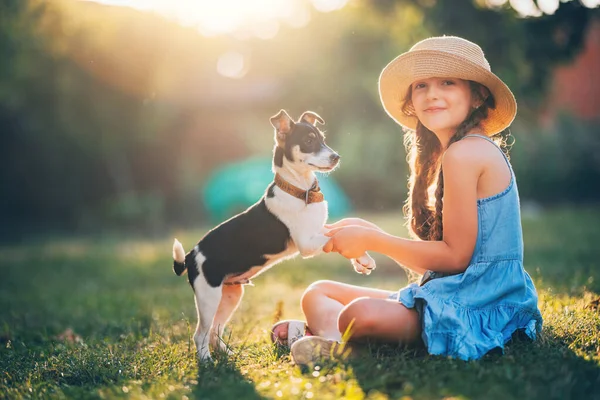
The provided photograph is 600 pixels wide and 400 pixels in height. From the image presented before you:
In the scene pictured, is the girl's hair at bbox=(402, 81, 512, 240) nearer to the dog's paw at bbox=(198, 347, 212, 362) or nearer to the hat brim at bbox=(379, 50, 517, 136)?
the hat brim at bbox=(379, 50, 517, 136)

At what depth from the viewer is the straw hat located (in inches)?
124

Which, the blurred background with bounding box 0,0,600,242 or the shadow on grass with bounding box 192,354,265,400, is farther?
the blurred background with bounding box 0,0,600,242

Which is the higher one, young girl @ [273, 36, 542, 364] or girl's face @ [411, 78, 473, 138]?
girl's face @ [411, 78, 473, 138]

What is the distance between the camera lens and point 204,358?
343 cm

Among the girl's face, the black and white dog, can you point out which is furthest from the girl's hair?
the black and white dog

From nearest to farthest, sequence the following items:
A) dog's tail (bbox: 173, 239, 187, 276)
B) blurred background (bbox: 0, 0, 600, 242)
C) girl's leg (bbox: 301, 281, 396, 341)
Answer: girl's leg (bbox: 301, 281, 396, 341) < dog's tail (bbox: 173, 239, 187, 276) < blurred background (bbox: 0, 0, 600, 242)

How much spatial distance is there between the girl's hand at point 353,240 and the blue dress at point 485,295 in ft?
1.13

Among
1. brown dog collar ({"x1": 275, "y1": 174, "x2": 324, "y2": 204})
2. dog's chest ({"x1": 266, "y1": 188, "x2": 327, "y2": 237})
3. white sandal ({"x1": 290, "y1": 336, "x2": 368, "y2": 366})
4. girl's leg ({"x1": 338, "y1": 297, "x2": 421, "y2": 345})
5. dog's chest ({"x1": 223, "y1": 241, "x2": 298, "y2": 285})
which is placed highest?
brown dog collar ({"x1": 275, "y1": 174, "x2": 324, "y2": 204})

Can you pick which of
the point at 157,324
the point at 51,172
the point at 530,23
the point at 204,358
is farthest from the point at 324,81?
the point at 204,358

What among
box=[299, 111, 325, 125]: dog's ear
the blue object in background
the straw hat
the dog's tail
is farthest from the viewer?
the blue object in background

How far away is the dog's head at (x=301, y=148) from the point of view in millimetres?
3732

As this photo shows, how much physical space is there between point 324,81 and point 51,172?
837 cm

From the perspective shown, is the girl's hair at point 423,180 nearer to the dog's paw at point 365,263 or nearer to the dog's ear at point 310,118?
the dog's paw at point 365,263

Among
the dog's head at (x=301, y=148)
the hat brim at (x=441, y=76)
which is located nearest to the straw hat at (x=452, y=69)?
the hat brim at (x=441, y=76)
